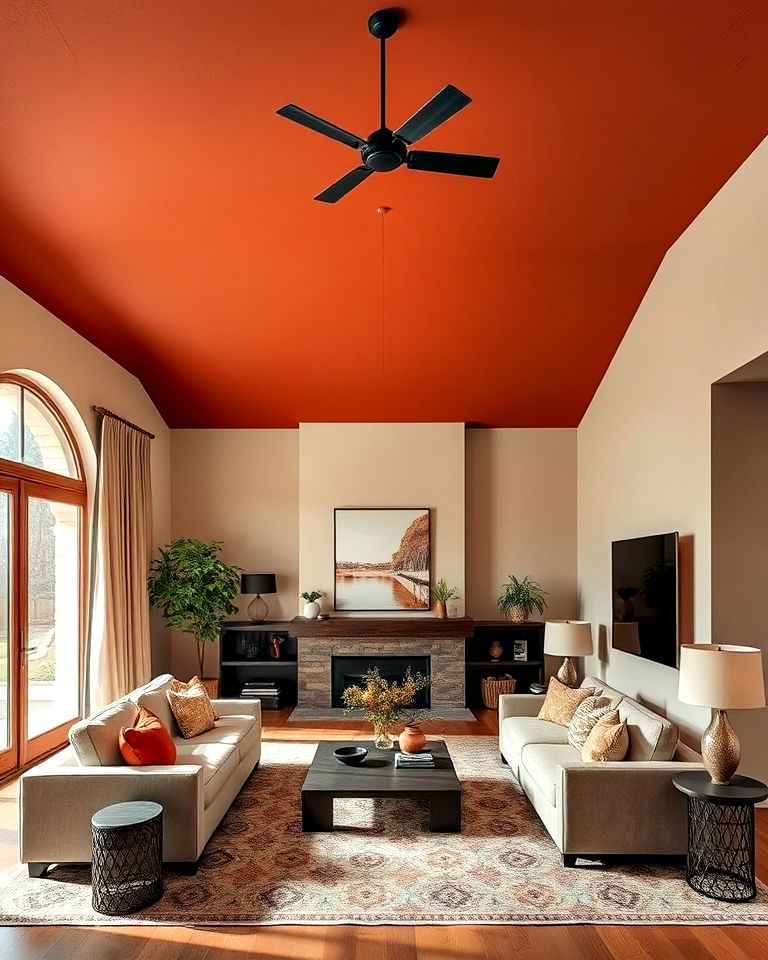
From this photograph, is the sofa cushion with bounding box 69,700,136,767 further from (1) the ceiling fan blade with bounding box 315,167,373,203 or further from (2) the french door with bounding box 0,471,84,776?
(1) the ceiling fan blade with bounding box 315,167,373,203

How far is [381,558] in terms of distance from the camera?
9031 mm

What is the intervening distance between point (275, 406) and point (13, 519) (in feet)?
11.0

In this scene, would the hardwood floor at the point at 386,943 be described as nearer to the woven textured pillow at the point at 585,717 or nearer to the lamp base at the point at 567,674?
the woven textured pillow at the point at 585,717

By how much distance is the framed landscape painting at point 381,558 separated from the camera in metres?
8.98

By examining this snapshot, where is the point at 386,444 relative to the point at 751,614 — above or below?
above

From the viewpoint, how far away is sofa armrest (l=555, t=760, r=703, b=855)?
4.35m

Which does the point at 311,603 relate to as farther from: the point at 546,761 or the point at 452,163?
the point at 452,163

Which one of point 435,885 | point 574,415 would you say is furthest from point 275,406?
point 435,885

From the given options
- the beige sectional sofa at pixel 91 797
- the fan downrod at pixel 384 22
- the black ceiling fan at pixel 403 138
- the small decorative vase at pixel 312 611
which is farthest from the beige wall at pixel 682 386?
the beige sectional sofa at pixel 91 797

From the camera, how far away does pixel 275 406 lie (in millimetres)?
8883

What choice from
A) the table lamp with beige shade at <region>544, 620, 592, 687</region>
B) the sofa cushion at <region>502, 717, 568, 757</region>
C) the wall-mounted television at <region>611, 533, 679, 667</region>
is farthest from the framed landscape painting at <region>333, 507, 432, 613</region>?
the sofa cushion at <region>502, 717, 568, 757</region>

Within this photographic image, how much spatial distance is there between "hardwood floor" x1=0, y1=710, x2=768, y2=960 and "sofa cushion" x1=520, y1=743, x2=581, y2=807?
99cm

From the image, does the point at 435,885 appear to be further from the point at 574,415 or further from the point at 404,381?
the point at 574,415

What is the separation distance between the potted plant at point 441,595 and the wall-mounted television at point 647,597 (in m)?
2.06
